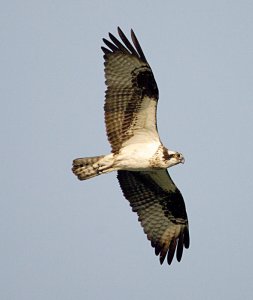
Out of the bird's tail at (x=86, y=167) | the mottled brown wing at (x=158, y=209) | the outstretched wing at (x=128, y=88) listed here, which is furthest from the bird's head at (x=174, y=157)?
the bird's tail at (x=86, y=167)

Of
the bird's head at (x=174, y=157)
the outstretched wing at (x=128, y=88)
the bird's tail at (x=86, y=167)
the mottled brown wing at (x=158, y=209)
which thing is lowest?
the mottled brown wing at (x=158, y=209)

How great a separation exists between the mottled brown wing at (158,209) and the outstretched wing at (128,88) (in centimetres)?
119

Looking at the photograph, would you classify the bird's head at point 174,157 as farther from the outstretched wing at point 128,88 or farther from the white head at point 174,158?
the outstretched wing at point 128,88

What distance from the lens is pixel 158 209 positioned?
44.1ft

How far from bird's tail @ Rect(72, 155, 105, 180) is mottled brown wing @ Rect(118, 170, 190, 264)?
97 centimetres

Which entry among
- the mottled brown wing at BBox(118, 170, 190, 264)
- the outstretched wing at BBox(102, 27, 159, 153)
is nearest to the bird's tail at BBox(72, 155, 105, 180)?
the outstretched wing at BBox(102, 27, 159, 153)

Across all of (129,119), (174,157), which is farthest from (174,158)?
(129,119)

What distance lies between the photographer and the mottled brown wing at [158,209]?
13.2 metres

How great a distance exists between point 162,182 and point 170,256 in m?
1.26

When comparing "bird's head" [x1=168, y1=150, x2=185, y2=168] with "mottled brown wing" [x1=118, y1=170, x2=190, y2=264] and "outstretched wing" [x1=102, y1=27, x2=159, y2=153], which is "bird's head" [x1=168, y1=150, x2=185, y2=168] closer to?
"outstretched wing" [x1=102, y1=27, x2=159, y2=153]

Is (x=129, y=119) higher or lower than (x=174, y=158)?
higher

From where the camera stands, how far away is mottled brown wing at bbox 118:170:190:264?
13.2 m

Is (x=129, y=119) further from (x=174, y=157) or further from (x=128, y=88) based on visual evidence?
(x=174, y=157)

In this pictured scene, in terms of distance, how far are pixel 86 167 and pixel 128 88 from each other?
145cm
